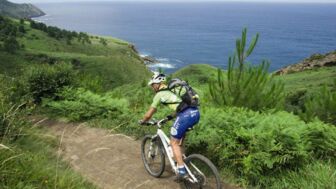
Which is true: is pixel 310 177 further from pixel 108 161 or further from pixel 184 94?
pixel 108 161

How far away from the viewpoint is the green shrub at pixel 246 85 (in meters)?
10.6

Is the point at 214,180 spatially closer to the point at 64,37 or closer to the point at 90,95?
the point at 90,95

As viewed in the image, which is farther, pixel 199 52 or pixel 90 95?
pixel 199 52

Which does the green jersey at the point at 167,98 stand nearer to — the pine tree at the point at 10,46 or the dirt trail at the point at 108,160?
the dirt trail at the point at 108,160

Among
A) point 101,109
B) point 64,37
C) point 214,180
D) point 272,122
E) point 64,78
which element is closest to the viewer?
point 214,180

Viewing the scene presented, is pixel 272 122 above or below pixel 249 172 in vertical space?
above

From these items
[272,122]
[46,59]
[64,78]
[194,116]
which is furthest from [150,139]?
[46,59]

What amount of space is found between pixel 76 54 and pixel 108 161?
101577 millimetres

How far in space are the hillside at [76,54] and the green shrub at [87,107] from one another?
4803 cm

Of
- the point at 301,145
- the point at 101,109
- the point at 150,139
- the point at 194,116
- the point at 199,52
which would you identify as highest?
the point at 194,116

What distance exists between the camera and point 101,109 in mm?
13289

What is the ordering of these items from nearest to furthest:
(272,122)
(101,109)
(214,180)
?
1. (214,180)
2. (272,122)
3. (101,109)

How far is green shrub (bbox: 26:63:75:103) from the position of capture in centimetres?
1467

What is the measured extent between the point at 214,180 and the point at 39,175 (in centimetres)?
293
